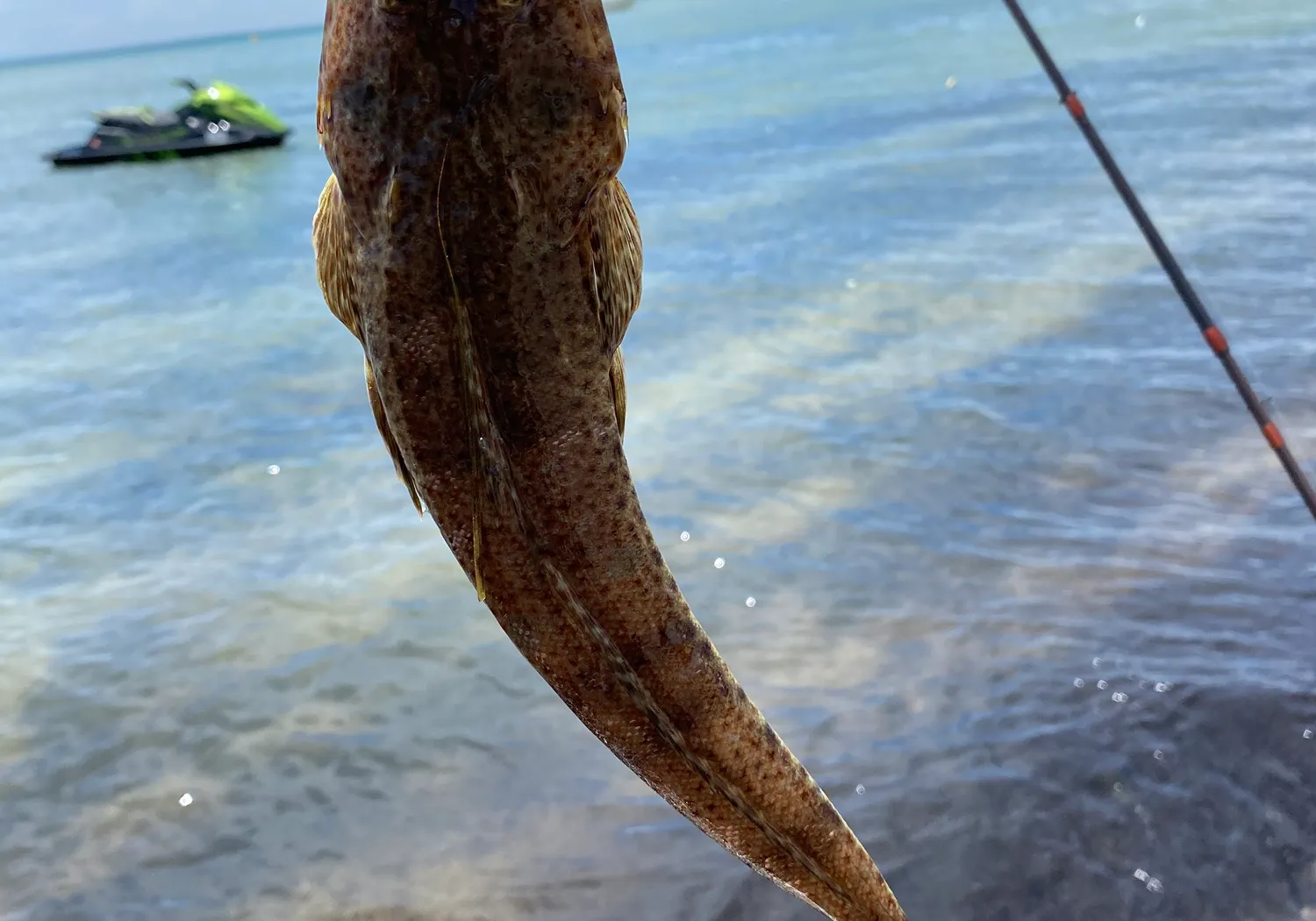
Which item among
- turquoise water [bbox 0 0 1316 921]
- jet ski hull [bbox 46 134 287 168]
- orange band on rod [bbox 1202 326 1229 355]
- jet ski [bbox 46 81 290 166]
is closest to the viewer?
orange band on rod [bbox 1202 326 1229 355]

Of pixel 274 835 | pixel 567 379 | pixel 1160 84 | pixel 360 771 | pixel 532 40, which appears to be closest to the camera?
pixel 532 40

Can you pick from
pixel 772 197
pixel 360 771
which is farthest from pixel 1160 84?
pixel 360 771

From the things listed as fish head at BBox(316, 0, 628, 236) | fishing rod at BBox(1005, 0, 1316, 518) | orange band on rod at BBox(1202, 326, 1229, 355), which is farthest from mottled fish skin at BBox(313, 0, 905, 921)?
orange band on rod at BBox(1202, 326, 1229, 355)

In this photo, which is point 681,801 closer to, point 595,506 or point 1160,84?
point 595,506

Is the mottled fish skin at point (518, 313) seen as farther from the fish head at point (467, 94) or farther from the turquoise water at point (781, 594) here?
the turquoise water at point (781, 594)

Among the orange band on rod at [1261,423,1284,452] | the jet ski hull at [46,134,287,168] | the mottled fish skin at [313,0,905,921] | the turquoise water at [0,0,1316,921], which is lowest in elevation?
the jet ski hull at [46,134,287,168]

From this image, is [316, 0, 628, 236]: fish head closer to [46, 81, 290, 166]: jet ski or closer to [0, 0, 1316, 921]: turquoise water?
[0, 0, 1316, 921]: turquoise water

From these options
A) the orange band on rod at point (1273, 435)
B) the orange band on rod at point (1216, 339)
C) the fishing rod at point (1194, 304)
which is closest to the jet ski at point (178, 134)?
the fishing rod at point (1194, 304)
